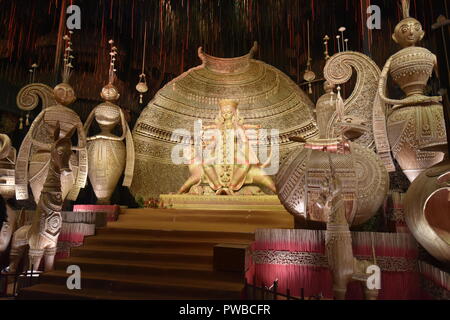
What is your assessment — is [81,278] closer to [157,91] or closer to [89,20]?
[157,91]

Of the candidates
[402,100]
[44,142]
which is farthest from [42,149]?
[402,100]

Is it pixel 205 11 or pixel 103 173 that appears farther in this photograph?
pixel 205 11

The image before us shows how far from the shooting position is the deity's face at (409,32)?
3033 millimetres

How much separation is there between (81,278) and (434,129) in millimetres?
3529

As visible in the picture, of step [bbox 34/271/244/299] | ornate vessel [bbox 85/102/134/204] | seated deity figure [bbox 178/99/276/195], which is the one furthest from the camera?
seated deity figure [bbox 178/99/276/195]

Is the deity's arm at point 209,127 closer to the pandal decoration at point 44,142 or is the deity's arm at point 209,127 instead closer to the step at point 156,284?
the pandal decoration at point 44,142

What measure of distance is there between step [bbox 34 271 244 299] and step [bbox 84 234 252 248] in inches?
17.7

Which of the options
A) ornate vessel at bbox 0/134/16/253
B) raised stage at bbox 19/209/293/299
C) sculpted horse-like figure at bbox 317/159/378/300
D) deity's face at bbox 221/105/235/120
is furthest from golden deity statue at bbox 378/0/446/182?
ornate vessel at bbox 0/134/16/253

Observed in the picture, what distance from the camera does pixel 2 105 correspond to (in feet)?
19.5

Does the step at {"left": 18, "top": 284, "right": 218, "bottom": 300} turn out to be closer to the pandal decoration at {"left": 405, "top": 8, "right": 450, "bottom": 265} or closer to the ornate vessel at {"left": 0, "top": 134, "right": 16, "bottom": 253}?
the ornate vessel at {"left": 0, "top": 134, "right": 16, "bottom": 253}

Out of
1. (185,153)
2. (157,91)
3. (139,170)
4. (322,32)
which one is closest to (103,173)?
(139,170)

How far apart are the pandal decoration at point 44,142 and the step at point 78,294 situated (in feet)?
6.28

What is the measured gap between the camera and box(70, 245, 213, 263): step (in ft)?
9.12

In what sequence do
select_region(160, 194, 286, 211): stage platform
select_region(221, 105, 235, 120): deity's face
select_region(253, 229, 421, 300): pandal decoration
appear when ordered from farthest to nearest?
select_region(221, 105, 235, 120): deity's face < select_region(160, 194, 286, 211): stage platform < select_region(253, 229, 421, 300): pandal decoration
